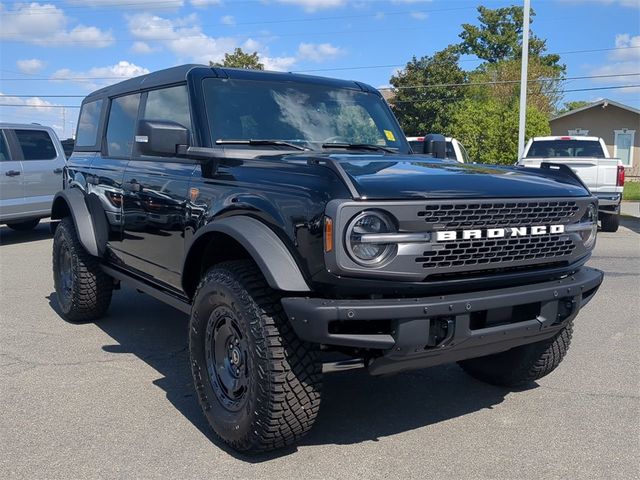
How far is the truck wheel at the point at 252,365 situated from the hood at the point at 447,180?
73 cm

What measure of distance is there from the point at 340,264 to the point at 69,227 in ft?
12.1

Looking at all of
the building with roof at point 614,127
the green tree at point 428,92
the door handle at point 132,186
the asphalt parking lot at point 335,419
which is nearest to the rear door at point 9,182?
the asphalt parking lot at point 335,419

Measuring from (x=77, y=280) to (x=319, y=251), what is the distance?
132 inches

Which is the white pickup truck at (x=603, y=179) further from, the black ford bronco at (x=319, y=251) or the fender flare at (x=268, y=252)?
the fender flare at (x=268, y=252)

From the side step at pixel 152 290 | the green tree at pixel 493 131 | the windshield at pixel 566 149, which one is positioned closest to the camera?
the side step at pixel 152 290

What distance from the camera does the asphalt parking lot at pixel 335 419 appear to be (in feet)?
10.4

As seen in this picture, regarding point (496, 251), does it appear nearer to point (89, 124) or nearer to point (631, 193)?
point (89, 124)

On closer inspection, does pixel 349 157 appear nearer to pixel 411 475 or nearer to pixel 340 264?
pixel 340 264

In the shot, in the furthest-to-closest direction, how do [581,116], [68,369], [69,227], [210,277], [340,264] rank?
[581,116]
[69,227]
[68,369]
[210,277]
[340,264]

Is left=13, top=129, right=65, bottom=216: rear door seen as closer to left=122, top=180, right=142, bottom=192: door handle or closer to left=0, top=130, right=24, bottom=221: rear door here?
left=0, top=130, right=24, bottom=221: rear door

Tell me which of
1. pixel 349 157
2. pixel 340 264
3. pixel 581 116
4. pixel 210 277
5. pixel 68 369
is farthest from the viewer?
pixel 581 116

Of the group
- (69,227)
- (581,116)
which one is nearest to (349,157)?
(69,227)

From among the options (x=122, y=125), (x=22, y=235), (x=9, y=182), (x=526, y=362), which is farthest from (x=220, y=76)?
(x=22, y=235)

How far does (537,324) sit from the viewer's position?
10.4 feet
